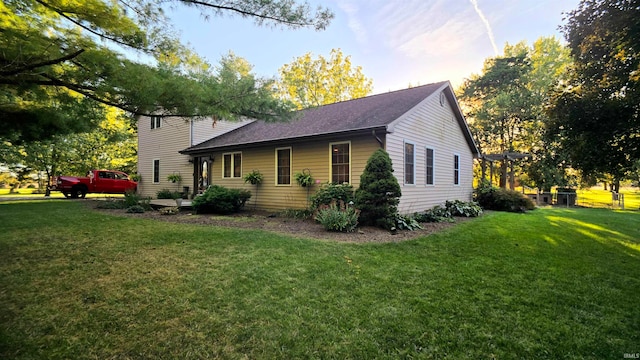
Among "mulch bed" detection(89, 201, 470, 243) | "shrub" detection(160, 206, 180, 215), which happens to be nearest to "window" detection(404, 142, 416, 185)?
"mulch bed" detection(89, 201, 470, 243)

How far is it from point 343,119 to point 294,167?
2.40 m

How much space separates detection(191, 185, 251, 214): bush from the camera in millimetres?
9711

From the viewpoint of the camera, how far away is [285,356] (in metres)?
2.14

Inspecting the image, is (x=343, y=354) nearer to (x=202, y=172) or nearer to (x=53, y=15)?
(x=53, y=15)

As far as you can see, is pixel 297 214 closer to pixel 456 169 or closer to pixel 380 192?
pixel 380 192

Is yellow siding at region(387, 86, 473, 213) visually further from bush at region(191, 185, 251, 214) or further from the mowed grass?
bush at region(191, 185, 251, 214)

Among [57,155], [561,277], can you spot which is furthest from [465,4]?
[57,155]

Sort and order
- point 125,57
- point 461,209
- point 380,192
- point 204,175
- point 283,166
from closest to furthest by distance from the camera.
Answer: point 125,57
point 380,192
point 283,166
point 461,209
point 204,175

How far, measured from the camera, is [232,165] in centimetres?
1234

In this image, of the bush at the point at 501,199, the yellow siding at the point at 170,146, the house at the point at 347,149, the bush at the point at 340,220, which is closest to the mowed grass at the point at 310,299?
the bush at the point at 340,220

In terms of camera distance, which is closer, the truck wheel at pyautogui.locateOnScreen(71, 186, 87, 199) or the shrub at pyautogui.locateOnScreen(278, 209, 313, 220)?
the shrub at pyautogui.locateOnScreen(278, 209, 313, 220)

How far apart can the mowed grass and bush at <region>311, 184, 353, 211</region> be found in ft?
8.70

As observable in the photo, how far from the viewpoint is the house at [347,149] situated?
8820mm

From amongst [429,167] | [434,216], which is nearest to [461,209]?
[429,167]
